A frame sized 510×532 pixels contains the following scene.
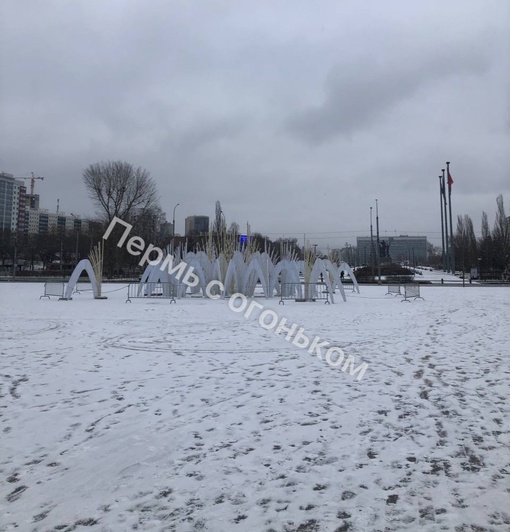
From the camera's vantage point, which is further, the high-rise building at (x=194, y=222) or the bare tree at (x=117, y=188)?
the high-rise building at (x=194, y=222)

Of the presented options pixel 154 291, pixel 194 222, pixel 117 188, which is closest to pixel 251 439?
pixel 154 291

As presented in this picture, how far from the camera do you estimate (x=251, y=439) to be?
4.04 meters

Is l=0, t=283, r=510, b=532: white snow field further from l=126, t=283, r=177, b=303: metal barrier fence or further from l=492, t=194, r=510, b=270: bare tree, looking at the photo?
l=492, t=194, r=510, b=270: bare tree

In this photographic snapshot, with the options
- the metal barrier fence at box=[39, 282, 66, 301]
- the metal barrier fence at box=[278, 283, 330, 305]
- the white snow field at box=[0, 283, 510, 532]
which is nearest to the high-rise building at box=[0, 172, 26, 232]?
the metal barrier fence at box=[39, 282, 66, 301]

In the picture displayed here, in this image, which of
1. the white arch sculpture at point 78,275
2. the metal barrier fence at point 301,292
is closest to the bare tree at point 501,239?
the metal barrier fence at point 301,292

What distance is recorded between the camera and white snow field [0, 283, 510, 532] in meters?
2.88

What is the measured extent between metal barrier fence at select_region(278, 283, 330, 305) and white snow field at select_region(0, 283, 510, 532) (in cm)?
1257

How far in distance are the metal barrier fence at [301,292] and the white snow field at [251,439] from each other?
41.2 feet

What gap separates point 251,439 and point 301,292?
18723 mm

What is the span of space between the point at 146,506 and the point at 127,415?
1.82 meters

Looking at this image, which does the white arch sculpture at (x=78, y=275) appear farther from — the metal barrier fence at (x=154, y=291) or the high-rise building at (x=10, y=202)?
the high-rise building at (x=10, y=202)

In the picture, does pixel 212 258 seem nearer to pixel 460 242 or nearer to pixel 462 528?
pixel 462 528

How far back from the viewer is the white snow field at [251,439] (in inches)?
113

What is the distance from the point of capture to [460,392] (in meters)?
5.41
